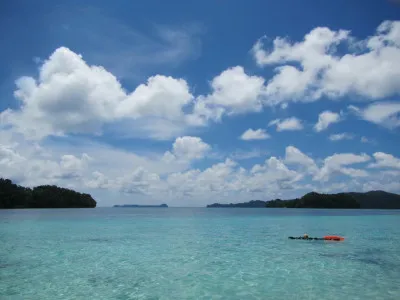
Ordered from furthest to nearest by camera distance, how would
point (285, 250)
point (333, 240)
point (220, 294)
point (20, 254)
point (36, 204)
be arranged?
point (36, 204), point (333, 240), point (285, 250), point (20, 254), point (220, 294)

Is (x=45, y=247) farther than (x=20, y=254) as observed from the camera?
Yes

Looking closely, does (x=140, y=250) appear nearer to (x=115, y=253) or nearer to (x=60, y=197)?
(x=115, y=253)

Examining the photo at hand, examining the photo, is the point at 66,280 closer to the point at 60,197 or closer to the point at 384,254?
the point at 384,254

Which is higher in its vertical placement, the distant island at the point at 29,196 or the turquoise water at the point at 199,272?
the distant island at the point at 29,196

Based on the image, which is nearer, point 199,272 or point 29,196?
point 199,272

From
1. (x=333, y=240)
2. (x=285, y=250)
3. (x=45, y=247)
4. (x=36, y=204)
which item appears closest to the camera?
(x=285, y=250)

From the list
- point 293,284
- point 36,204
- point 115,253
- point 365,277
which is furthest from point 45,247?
point 36,204

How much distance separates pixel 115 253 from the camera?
1050 inches

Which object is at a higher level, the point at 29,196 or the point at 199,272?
the point at 29,196

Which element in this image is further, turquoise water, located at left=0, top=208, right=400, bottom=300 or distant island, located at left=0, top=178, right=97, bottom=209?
distant island, located at left=0, top=178, right=97, bottom=209

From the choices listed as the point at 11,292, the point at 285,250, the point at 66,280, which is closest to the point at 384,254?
the point at 285,250

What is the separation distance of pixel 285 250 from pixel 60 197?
630ft

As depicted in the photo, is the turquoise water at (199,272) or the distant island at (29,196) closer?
the turquoise water at (199,272)

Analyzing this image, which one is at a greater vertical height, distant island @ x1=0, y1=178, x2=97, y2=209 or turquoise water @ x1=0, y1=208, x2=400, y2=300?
distant island @ x1=0, y1=178, x2=97, y2=209
